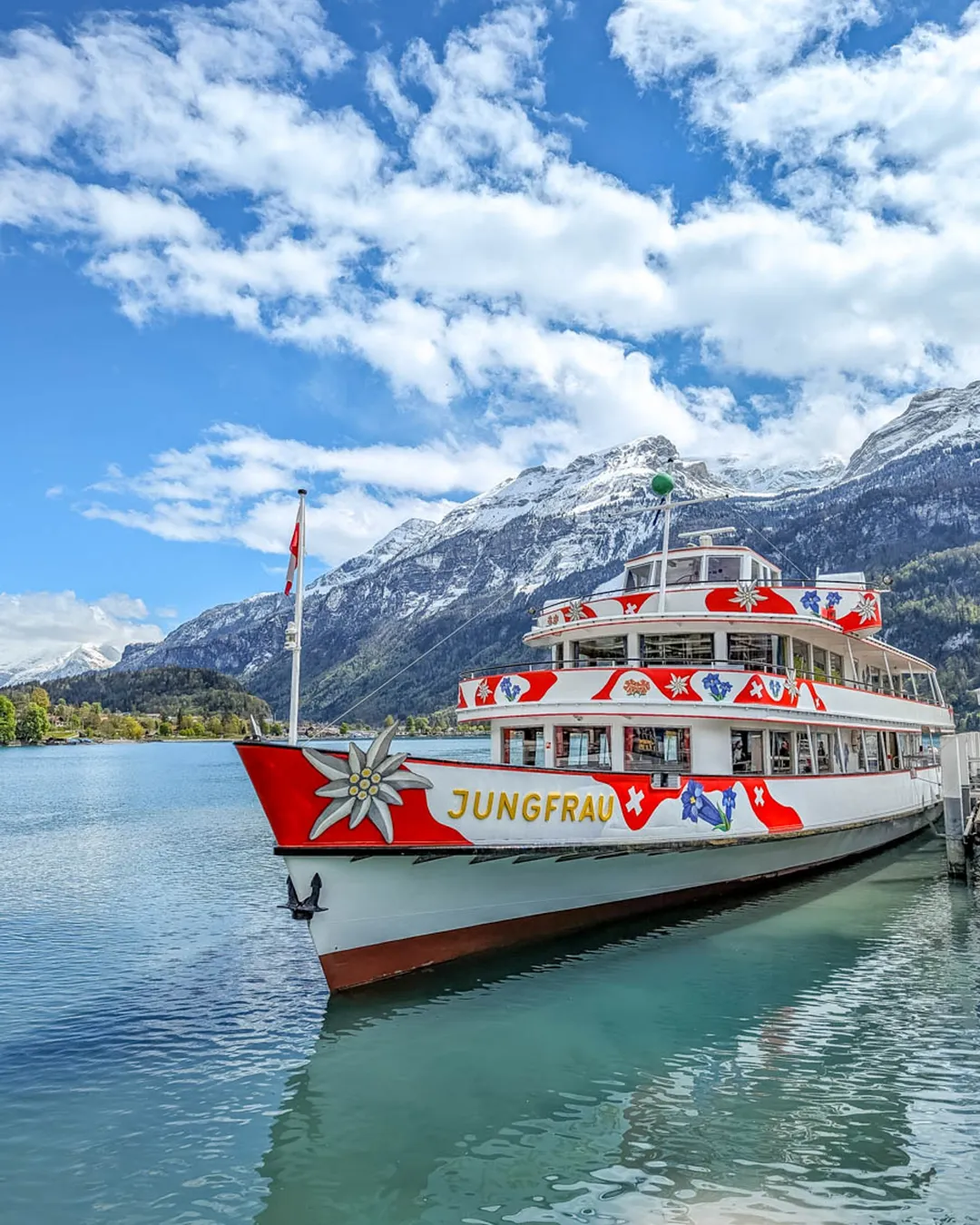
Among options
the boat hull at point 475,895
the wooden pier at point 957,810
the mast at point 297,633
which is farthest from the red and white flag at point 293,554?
the wooden pier at point 957,810

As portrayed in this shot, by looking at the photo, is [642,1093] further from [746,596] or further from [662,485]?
[662,485]

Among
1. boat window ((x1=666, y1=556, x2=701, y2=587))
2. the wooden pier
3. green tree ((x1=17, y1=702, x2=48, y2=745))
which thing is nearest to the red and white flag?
boat window ((x1=666, y1=556, x2=701, y2=587))

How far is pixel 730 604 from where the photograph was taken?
17.7m

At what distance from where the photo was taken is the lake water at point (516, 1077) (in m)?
7.36

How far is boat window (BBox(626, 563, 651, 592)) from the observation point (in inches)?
794

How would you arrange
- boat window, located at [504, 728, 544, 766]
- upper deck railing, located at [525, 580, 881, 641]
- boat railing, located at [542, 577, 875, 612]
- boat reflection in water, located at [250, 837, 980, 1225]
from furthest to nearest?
boat railing, located at [542, 577, 875, 612], upper deck railing, located at [525, 580, 881, 641], boat window, located at [504, 728, 544, 766], boat reflection in water, located at [250, 837, 980, 1225]

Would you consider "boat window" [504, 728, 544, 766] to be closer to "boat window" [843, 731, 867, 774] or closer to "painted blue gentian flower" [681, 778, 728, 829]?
"painted blue gentian flower" [681, 778, 728, 829]

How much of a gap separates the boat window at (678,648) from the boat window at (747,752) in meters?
1.82

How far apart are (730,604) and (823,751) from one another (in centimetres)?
503

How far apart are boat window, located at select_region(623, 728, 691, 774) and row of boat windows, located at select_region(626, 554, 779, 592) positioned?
12.9 ft

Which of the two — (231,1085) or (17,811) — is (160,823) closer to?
(17,811)

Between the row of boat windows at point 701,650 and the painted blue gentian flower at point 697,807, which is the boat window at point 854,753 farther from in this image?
the painted blue gentian flower at point 697,807

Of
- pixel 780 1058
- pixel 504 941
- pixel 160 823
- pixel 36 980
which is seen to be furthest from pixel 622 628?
pixel 160 823

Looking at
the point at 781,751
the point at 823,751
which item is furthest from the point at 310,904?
the point at 823,751
